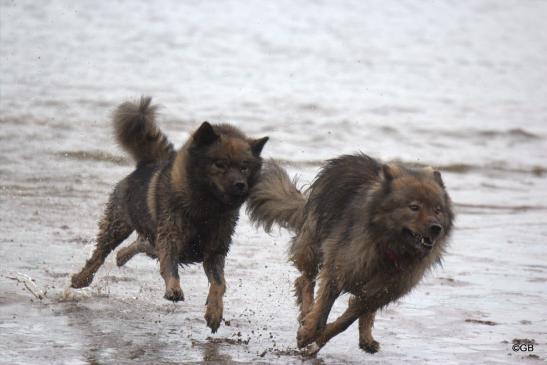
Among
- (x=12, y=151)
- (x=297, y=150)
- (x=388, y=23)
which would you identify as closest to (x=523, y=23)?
(x=388, y=23)

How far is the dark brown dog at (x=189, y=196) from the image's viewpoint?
7.20 metres

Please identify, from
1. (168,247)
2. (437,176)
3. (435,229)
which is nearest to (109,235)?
(168,247)

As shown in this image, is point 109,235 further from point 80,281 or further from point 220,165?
point 220,165

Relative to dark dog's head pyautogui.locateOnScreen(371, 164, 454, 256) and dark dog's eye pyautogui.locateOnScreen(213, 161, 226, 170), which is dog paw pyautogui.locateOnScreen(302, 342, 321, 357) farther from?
dark dog's eye pyautogui.locateOnScreen(213, 161, 226, 170)

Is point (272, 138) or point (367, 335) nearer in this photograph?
point (367, 335)

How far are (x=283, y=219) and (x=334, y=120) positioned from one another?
13.3 metres

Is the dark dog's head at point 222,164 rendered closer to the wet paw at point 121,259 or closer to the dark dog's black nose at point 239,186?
the dark dog's black nose at point 239,186

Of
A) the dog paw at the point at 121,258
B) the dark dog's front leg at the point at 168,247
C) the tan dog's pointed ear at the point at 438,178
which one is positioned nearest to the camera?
the tan dog's pointed ear at the point at 438,178

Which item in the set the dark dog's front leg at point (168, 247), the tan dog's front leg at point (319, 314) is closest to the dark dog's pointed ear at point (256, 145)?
the dark dog's front leg at point (168, 247)

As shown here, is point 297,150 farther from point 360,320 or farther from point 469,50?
point 469,50

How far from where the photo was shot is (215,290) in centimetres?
730

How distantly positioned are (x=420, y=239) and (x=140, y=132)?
320 cm

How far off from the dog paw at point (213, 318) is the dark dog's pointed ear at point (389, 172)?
1597 mm

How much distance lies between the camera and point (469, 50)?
34531mm
